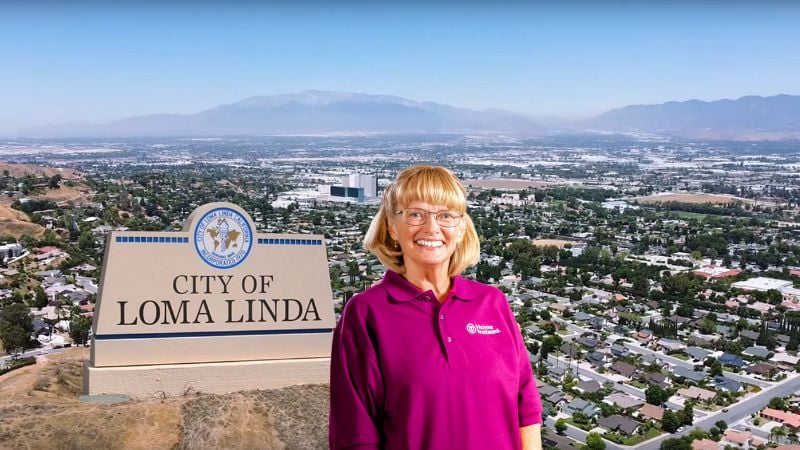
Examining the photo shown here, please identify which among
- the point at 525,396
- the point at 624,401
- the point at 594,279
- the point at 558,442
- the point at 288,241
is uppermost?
the point at 525,396

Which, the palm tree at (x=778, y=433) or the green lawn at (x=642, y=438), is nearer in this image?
the green lawn at (x=642, y=438)

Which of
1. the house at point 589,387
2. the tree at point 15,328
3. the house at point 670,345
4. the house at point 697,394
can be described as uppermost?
the tree at point 15,328

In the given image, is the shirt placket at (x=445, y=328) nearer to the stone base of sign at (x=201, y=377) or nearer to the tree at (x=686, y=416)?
the stone base of sign at (x=201, y=377)

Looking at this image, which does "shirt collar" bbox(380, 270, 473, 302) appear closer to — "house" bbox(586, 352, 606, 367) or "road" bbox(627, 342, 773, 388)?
"house" bbox(586, 352, 606, 367)

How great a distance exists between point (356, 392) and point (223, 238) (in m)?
6.88

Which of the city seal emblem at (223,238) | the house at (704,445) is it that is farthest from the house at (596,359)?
the city seal emblem at (223,238)

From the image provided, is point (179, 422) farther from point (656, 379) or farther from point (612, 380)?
point (656, 379)

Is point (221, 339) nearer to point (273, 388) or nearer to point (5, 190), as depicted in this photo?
point (273, 388)

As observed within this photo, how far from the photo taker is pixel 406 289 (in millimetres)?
1993

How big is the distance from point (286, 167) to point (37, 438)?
96790 millimetres

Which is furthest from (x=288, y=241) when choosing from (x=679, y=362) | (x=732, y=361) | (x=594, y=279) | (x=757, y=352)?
(x=594, y=279)

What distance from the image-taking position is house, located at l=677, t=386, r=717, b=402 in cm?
1762

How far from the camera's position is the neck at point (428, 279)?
2076 mm

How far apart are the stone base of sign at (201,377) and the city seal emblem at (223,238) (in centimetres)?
119
